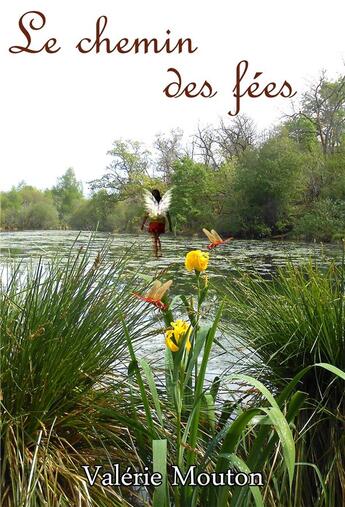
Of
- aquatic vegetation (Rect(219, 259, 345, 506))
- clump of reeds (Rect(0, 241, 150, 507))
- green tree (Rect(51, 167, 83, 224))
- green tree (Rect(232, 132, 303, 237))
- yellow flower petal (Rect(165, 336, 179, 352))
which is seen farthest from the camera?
green tree (Rect(232, 132, 303, 237))

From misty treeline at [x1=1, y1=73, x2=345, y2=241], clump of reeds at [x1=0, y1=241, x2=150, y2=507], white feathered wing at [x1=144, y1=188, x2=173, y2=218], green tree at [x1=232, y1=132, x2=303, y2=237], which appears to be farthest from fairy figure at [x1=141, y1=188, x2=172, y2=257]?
green tree at [x1=232, y1=132, x2=303, y2=237]

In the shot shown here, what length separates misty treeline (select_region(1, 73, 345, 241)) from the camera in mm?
4160

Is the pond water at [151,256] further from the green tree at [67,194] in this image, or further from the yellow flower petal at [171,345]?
the yellow flower petal at [171,345]

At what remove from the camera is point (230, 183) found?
5.77 m

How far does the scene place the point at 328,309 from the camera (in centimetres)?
153

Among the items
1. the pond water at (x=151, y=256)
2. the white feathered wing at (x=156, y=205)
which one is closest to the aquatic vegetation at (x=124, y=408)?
the pond water at (x=151, y=256)

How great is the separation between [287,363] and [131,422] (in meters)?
0.67

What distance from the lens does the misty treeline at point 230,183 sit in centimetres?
416

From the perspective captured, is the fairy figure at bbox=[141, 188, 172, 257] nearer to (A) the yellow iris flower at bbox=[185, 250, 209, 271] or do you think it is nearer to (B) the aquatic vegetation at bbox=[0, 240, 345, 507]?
(B) the aquatic vegetation at bbox=[0, 240, 345, 507]

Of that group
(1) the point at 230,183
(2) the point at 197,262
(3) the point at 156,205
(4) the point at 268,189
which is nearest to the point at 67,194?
(1) the point at 230,183

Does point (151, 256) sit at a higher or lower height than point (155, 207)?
lower

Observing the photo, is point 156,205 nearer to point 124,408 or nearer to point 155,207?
point 155,207

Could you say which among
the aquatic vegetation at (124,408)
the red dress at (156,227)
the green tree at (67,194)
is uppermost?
the green tree at (67,194)

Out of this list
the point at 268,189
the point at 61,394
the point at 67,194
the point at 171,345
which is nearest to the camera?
the point at 171,345
